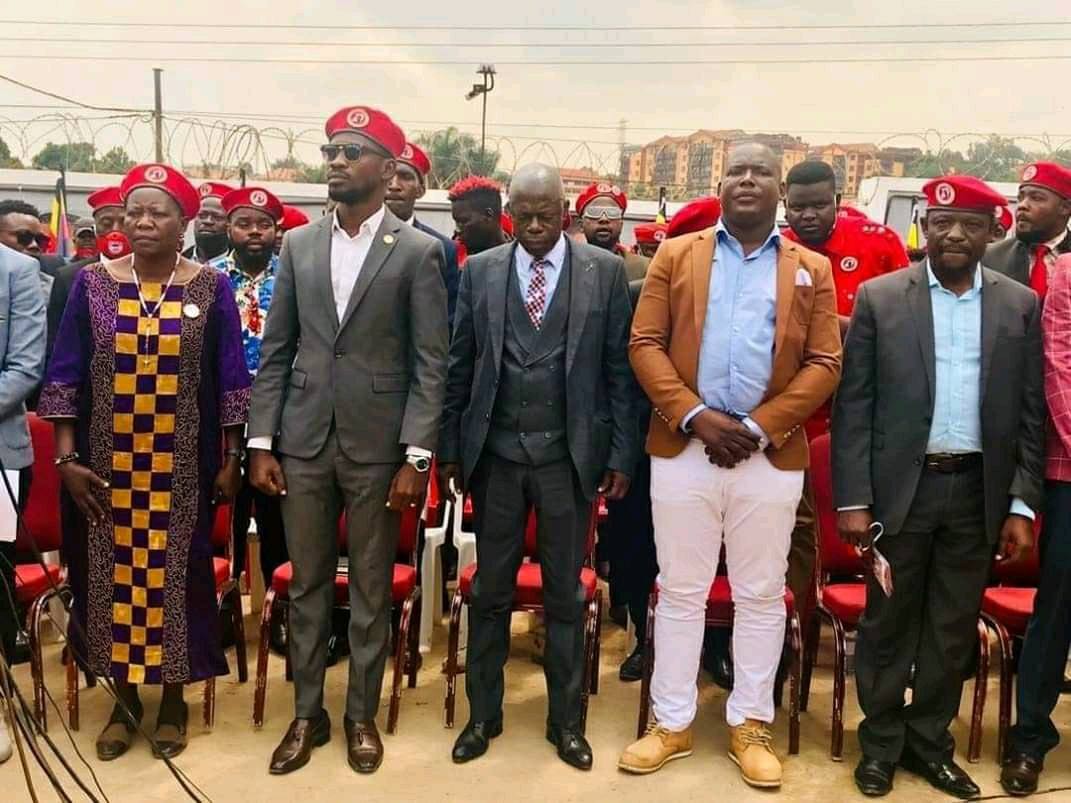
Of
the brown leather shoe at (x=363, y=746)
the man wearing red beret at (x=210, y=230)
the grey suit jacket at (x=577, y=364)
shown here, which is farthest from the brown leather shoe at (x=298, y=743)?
the man wearing red beret at (x=210, y=230)

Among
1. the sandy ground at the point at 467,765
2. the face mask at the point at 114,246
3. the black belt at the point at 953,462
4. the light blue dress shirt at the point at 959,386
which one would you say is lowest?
the sandy ground at the point at 467,765

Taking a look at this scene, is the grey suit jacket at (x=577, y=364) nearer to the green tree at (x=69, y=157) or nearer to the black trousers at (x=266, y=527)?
the black trousers at (x=266, y=527)

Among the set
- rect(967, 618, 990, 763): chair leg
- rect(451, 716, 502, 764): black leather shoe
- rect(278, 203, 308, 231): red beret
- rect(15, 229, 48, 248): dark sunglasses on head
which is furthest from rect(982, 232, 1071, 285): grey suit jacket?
rect(15, 229, 48, 248): dark sunglasses on head

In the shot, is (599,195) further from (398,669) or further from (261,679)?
(261,679)

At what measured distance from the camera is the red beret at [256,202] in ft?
16.3

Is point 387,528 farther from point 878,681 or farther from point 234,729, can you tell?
point 878,681

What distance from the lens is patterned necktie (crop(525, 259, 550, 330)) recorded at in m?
3.52

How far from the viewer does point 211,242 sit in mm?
6508

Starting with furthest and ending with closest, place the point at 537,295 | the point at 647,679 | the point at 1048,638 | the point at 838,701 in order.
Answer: the point at 647,679
the point at 838,701
the point at 537,295
the point at 1048,638

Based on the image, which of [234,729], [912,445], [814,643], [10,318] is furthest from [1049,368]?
[10,318]

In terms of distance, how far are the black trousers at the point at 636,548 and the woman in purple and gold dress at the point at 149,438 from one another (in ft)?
5.81

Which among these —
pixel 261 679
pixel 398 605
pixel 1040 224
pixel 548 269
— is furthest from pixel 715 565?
pixel 1040 224

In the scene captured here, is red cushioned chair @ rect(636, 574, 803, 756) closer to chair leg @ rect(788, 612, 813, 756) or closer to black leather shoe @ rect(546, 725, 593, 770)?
chair leg @ rect(788, 612, 813, 756)

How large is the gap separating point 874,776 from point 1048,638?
77cm
